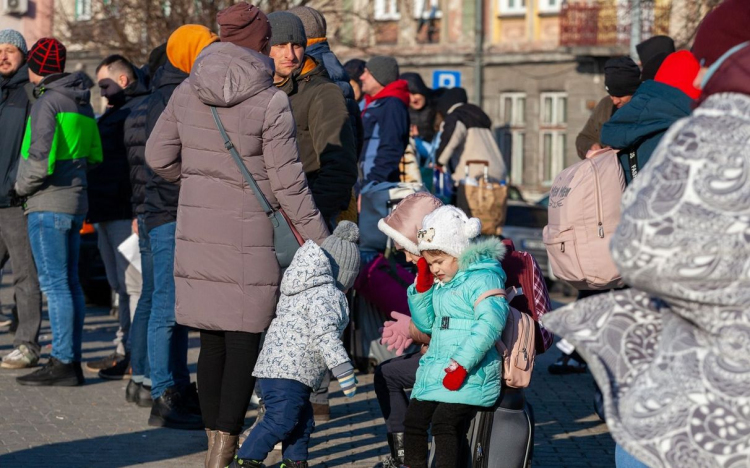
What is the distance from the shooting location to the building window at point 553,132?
36.2 metres

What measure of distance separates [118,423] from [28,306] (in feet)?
7.06

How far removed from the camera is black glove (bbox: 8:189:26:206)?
9.27m

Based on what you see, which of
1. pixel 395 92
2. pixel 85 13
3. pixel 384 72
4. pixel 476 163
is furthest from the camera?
pixel 85 13

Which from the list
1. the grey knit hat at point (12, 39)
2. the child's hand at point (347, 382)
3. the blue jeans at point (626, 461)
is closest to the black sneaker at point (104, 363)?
the grey knit hat at point (12, 39)

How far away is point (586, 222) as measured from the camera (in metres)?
6.04

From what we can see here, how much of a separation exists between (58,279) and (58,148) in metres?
0.85

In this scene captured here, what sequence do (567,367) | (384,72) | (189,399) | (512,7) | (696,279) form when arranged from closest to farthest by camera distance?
(696,279) → (189,399) → (567,367) → (384,72) → (512,7)

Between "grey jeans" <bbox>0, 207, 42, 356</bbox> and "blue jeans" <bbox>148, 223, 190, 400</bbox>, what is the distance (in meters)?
2.30

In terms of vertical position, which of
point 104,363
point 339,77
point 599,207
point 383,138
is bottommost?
point 104,363

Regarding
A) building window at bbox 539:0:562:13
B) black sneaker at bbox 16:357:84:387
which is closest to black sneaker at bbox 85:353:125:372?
black sneaker at bbox 16:357:84:387

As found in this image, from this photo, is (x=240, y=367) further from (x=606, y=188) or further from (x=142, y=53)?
(x=142, y=53)

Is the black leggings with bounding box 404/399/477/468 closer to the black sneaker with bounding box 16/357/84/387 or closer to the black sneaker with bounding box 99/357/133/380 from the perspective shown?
the black sneaker with bounding box 16/357/84/387

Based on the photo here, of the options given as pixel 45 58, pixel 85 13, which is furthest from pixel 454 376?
pixel 85 13

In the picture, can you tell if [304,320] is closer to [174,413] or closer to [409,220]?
[409,220]
